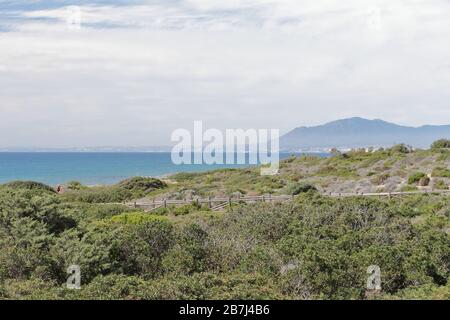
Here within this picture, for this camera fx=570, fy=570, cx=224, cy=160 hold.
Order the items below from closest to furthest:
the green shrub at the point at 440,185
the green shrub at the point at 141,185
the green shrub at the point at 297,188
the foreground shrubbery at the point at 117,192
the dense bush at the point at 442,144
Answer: the green shrub at the point at 440,185 → the green shrub at the point at 297,188 → the foreground shrubbery at the point at 117,192 → the green shrub at the point at 141,185 → the dense bush at the point at 442,144

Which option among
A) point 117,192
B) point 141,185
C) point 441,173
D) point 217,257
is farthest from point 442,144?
point 217,257

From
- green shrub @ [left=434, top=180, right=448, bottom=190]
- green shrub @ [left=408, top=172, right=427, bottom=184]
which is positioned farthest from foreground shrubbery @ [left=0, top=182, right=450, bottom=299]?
green shrub @ [left=408, top=172, right=427, bottom=184]

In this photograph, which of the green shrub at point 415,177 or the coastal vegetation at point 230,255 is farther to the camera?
the green shrub at point 415,177

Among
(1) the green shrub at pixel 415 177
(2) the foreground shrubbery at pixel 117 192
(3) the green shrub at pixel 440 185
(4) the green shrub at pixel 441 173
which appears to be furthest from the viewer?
(4) the green shrub at pixel 441 173

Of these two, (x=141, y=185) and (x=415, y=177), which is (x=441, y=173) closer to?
(x=415, y=177)

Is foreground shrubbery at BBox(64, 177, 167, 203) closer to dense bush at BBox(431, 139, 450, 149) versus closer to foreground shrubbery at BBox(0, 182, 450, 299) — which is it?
foreground shrubbery at BBox(0, 182, 450, 299)

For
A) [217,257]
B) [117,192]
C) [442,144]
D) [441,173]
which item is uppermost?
[442,144]

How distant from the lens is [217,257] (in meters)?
12.1

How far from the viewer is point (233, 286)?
9.26 m

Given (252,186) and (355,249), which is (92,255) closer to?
(355,249)

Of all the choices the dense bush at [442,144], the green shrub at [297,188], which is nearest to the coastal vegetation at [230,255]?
the green shrub at [297,188]

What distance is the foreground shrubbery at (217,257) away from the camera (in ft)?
30.2

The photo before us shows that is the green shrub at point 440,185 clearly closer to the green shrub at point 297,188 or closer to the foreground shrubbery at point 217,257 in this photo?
the green shrub at point 297,188
